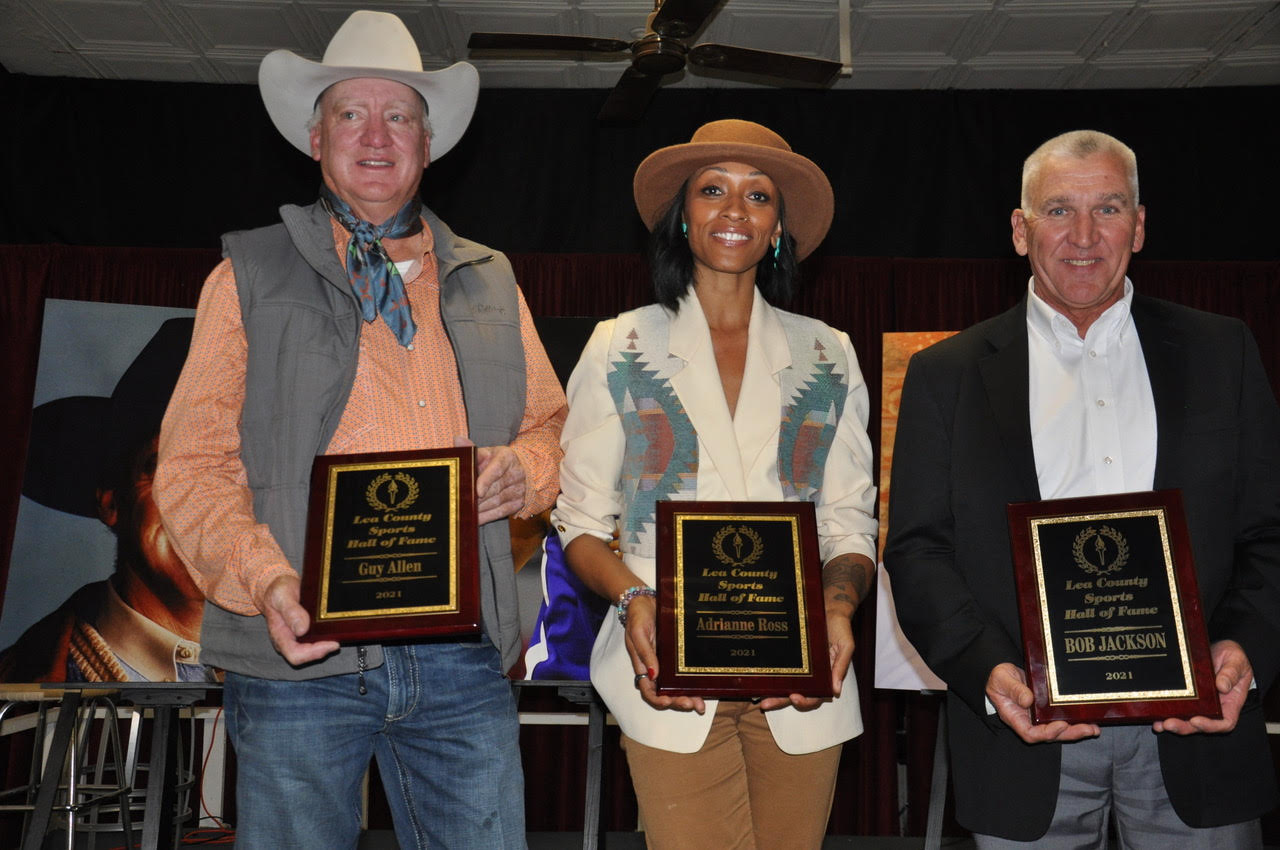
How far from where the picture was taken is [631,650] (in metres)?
2.04

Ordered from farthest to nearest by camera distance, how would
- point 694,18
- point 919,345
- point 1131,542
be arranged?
point 919,345, point 694,18, point 1131,542

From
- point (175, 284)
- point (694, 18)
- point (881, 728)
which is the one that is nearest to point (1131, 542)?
point (694, 18)

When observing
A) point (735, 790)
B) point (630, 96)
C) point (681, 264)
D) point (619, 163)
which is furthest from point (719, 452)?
point (619, 163)

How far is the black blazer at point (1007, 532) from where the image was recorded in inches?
77.6

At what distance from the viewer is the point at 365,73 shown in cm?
221

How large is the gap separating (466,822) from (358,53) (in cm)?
144

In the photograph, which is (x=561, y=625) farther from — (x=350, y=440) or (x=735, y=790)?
(x=350, y=440)

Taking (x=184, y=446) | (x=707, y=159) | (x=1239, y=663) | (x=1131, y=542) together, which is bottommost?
(x=1239, y=663)

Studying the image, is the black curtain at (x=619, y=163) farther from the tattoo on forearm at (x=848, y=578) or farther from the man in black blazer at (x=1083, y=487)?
the tattoo on forearm at (x=848, y=578)

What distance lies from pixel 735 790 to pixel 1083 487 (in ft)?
2.74

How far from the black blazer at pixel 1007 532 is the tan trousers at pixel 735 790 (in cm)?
28

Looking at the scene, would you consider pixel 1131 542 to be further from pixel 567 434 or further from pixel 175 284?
pixel 175 284

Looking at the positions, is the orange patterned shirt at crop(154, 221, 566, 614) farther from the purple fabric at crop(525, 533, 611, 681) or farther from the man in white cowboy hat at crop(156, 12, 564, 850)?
the purple fabric at crop(525, 533, 611, 681)

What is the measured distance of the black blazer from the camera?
197cm
